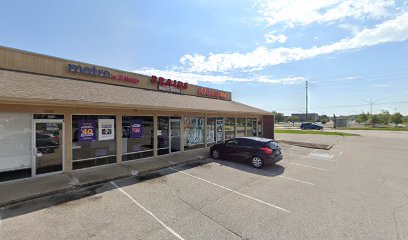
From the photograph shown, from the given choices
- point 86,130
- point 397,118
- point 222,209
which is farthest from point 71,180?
point 397,118

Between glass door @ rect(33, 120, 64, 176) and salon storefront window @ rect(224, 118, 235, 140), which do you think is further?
salon storefront window @ rect(224, 118, 235, 140)

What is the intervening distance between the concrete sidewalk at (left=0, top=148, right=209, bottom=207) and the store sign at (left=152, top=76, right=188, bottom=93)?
21.3ft

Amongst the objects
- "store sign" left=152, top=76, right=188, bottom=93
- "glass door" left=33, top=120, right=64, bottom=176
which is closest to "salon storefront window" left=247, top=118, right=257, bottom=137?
"store sign" left=152, top=76, right=188, bottom=93

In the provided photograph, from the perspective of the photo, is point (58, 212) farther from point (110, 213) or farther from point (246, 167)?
point (246, 167)

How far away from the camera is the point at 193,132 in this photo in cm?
1449

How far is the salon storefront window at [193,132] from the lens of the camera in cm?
1388

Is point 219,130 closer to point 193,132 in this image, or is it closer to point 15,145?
point 193,132

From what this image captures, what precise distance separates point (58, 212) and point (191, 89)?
46.2 feet

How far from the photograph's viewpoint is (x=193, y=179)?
7965 mm

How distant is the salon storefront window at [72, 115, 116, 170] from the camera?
29.0ft

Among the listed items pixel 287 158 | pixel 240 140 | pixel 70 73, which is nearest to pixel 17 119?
pixel 70 73

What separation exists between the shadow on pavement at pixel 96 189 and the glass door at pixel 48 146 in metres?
2.62

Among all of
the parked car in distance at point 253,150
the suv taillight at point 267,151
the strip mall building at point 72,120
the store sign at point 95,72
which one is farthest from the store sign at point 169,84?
the suv taillight at point 267,151

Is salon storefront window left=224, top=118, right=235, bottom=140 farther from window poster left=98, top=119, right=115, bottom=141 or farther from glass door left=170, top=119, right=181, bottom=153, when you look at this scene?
window poster left=98, top=119, right=115, bottom=141
